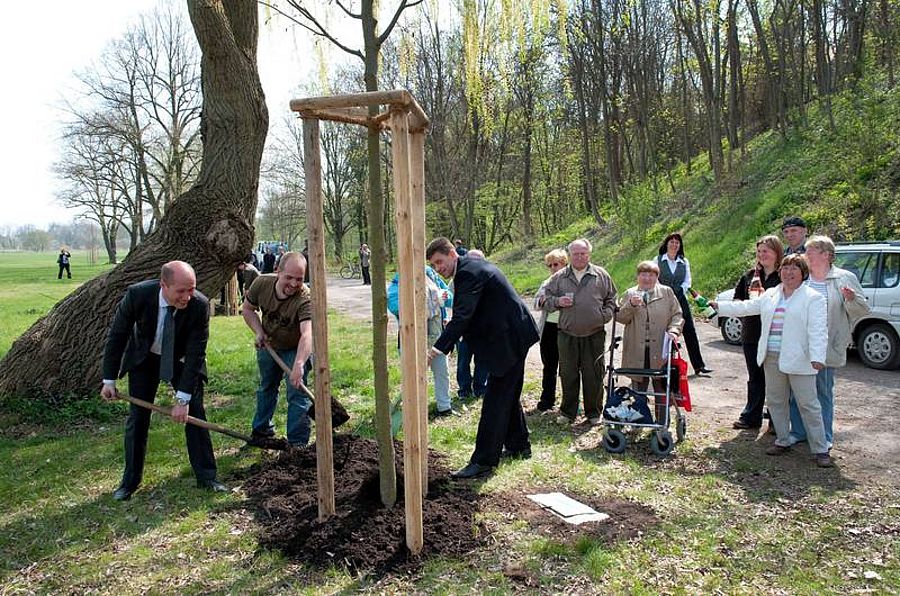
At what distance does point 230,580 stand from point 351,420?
11.4ft

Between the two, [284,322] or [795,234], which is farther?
[795,234]

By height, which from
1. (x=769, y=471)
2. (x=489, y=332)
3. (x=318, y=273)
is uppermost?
(x=318, y=273)

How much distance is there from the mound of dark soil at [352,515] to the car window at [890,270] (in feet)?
23.6

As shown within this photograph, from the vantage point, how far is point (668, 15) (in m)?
23.9

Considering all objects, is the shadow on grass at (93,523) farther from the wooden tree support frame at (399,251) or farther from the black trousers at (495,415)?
the black trousers at (495,415)

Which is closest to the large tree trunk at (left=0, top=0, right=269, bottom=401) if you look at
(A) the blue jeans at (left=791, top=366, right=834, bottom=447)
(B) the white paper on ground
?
(B) the white paper on ground

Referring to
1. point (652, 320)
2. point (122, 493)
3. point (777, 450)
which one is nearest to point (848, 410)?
point (777, 450)

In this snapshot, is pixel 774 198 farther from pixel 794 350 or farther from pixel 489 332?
pixel 489 332

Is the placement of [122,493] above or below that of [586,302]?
below

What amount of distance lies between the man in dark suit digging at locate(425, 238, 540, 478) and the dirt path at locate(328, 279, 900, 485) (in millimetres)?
2297

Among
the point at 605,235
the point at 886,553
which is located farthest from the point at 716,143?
the point at 886,553

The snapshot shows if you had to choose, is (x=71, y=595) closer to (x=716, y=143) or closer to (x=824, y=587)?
(x=824, y=587)

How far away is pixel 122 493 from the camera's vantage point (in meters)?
5.25

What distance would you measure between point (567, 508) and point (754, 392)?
9.96ft
